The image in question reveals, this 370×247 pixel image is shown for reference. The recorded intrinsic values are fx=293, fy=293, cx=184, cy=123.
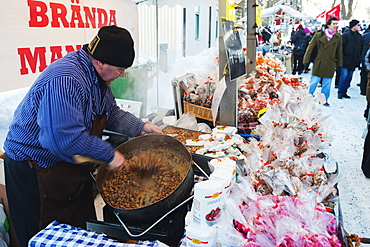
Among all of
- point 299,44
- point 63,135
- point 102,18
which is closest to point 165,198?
point 63,135

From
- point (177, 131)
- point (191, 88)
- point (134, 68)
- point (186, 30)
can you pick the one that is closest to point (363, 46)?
point (186, 30)

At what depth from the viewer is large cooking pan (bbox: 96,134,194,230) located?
140cm

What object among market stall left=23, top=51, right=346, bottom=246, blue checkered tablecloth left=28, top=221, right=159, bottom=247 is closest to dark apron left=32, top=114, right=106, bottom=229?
market stall left=23, top=51, right=346, bottom=246

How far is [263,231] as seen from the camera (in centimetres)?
109

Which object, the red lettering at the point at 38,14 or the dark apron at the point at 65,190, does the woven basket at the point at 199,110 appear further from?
the red lettering at the point at 38,14

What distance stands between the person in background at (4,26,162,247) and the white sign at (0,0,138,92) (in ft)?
4.97

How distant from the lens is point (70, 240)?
50.2 inches

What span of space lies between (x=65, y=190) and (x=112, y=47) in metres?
0.96

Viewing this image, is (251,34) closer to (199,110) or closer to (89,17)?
(199,110)

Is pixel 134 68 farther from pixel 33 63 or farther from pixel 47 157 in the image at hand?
pixel 47 157

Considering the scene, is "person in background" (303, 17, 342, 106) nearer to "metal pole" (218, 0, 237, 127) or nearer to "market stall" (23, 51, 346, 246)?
"market stall" (23, 51, 346, 246)

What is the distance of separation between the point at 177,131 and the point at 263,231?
5.19 ft

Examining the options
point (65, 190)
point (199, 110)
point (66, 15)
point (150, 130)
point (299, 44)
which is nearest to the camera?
point (65, 190)

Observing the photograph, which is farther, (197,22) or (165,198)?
(197,22)
